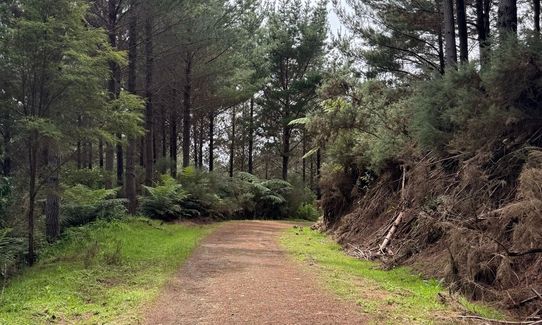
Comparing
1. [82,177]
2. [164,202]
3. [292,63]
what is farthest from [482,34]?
[292,63]

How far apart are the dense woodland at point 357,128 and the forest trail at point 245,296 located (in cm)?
222

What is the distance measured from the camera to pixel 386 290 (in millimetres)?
7512

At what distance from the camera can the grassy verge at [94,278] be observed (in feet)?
20.0

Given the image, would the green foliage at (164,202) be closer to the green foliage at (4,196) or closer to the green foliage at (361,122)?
the green foliage at (361,122)

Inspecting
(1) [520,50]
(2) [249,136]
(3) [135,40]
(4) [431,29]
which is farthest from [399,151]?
(2) [249,136]

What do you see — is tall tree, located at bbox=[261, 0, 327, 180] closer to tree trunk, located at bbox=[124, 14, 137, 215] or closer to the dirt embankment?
tree trunk, located at bbox=[124, 14, 137, 215]

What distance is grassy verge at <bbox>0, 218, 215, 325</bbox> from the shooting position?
611cm

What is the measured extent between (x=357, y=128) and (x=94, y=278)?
9.57 metres

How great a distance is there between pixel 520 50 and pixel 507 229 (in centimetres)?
298

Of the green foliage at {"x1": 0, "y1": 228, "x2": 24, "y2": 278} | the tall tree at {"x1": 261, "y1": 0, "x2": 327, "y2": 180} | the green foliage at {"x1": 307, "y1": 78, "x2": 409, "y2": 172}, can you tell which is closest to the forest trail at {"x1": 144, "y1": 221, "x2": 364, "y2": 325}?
the green foliage at {"x1": 0, "y1": 228, "x2": 24, "y2": 278}

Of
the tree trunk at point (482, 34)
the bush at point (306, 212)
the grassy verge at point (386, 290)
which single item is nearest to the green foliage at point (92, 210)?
the grassy verge at point (386, 290)

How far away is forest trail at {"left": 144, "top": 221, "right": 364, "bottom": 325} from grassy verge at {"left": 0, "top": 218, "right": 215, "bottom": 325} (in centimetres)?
38

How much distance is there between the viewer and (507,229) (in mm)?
7293

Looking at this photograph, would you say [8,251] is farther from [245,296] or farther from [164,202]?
[164,202]
